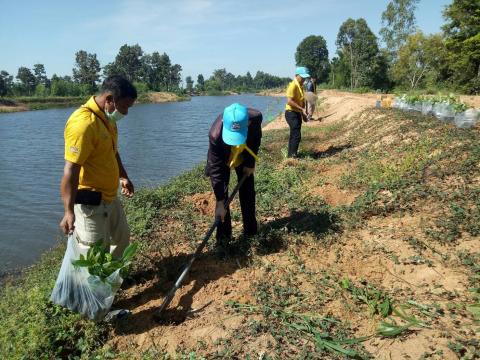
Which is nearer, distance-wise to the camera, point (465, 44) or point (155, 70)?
point (465, 44)

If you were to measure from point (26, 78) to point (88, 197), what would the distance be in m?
73.2

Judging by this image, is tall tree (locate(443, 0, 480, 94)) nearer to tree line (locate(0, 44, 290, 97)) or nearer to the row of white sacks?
the row of white sacks

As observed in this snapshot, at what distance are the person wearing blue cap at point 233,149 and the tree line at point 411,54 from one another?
57.5ft

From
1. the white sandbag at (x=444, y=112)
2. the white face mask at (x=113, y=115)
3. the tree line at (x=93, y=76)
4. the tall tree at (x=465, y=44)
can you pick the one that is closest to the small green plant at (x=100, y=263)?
the white face mask at (x=113, y=115)

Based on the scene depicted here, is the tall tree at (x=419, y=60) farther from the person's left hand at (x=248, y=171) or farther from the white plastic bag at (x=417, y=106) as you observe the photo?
the person's left hand at (x=248, y=171)

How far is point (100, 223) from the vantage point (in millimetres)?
2996

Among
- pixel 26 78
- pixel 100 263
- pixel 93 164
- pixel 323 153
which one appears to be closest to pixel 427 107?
pixel 323 153

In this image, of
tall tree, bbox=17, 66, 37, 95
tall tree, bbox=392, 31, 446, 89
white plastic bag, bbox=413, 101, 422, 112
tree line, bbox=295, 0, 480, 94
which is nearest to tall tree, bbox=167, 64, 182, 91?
tall tree, bbox=17, 66, 37, 95

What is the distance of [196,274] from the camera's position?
11.8ft

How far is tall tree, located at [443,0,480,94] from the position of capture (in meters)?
21.6

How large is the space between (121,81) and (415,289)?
2.85 metres

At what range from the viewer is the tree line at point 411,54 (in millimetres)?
22562

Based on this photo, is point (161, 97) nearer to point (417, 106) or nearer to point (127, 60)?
point (127, 60)

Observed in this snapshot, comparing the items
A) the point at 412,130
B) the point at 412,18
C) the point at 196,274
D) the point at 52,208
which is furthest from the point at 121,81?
the point at 412,18
